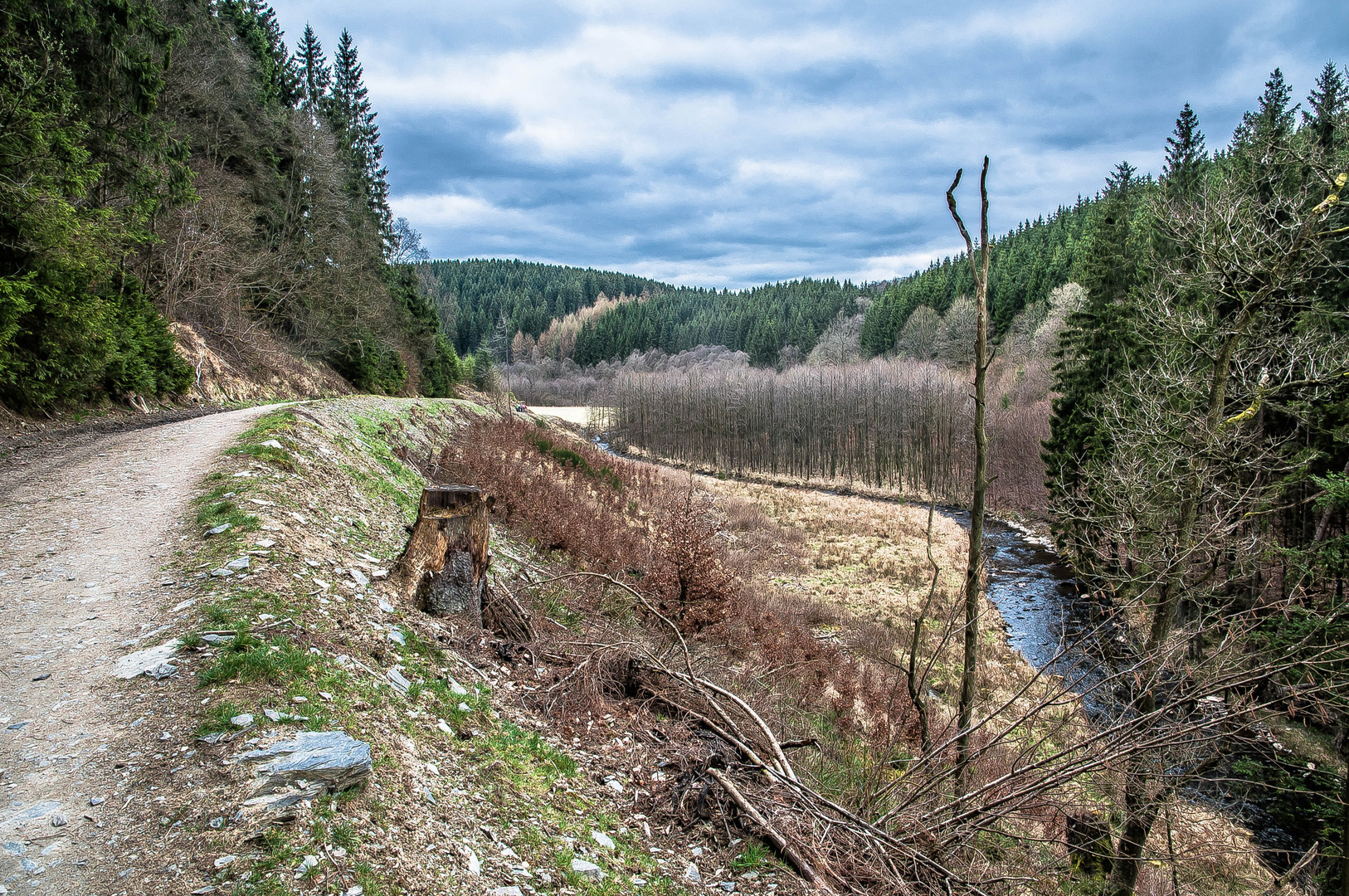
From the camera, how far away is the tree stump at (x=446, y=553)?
19.1 feet

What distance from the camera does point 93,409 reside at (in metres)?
12.9

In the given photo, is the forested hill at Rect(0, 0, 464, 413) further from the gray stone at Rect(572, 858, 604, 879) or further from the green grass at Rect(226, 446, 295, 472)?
the gray stone at Rect(572, 858, 604, 879)

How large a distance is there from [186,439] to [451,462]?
4.66 metres

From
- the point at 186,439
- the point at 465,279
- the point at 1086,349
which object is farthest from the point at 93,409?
the point at 465,279

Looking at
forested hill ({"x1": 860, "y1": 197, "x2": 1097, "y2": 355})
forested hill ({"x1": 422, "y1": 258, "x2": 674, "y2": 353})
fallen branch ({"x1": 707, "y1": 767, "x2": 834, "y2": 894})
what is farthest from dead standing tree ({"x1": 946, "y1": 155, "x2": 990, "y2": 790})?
forested hill ({"x1": 422, "y1": 258, "x2": 674, "y2": 353})

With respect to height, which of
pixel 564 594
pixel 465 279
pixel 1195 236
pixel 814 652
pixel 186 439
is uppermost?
pixel 465 279

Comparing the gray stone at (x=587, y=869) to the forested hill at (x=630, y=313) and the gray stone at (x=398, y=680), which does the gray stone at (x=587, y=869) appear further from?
the forested hill at (x=630, y=313)

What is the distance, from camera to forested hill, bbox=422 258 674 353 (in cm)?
12694

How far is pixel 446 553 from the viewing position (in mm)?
5980

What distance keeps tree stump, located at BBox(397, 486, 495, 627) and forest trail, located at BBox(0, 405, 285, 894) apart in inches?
69.8

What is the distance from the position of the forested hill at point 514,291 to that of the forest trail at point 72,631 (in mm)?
106511

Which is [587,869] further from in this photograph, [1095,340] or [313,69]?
[313,69]

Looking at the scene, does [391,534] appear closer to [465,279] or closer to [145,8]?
[145,8]

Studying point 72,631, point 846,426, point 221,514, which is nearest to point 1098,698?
point 72,631
